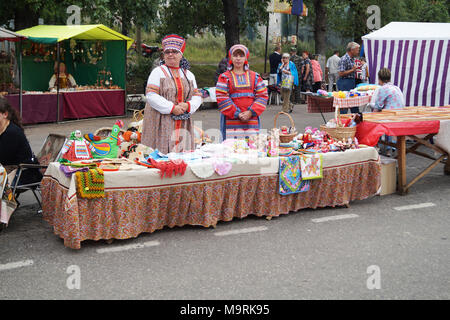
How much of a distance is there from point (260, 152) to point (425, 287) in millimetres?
2268

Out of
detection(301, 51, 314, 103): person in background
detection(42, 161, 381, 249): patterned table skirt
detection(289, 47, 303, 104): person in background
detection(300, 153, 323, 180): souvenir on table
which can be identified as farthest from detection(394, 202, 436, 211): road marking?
detection(289, 47, 303, 104): person in background

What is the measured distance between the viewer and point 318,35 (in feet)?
71.9

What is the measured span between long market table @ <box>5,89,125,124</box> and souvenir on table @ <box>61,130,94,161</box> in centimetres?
681

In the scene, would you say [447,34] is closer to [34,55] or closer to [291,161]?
[291,161]

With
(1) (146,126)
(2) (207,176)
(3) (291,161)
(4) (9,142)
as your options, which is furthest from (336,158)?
(4) (9,142)

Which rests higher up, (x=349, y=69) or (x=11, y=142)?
(x=349, y=69)

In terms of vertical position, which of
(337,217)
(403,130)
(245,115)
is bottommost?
(337,217)

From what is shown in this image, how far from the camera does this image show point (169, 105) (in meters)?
5.54

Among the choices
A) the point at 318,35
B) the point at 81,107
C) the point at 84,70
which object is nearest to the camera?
the point at 81,107

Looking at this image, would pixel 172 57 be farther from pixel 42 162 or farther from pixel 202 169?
pixel 42 162

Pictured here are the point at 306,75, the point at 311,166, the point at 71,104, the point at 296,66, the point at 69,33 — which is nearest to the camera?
the point at 311,166

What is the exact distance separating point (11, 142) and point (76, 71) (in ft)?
32.5

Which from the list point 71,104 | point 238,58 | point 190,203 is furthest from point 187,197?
point 71,104

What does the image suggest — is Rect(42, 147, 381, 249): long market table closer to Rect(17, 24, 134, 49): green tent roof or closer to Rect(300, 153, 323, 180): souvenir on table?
Rect(300, 153, 323, 180): souvenir on table
